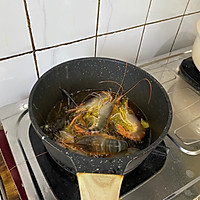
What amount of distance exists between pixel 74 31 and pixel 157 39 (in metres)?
0.34

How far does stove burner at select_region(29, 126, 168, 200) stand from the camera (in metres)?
0.52

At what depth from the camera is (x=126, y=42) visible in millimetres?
783

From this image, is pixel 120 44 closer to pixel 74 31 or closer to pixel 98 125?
pixel 74 31

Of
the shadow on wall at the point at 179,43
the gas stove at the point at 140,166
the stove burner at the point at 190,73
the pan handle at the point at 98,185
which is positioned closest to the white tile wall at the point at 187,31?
the shadow on wall at the point at 179,43

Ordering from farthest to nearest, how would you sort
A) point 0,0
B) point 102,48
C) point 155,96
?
point 102,48
point 155,96
point 0,0

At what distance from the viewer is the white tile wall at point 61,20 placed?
1.86ft

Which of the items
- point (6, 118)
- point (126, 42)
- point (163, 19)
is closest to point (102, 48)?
point (126, 42)

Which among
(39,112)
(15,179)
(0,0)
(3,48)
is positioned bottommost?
(15,179)

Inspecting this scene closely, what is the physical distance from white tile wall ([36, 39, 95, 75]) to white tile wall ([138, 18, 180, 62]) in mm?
215

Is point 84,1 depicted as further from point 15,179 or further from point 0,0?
point 15,179

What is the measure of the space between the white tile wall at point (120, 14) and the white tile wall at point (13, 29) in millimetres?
210

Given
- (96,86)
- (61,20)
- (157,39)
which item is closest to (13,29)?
(61,20)

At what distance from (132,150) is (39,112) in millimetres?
232

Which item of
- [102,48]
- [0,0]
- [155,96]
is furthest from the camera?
[102,48]
